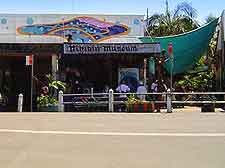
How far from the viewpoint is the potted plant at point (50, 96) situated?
2352 centimetres

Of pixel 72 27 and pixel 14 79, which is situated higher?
pixel 72 27

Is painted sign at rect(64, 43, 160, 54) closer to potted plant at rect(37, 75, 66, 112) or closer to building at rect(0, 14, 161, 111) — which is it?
building at rect(0, 14, 161, 111)

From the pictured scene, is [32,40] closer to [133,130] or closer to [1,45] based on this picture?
[1,45]

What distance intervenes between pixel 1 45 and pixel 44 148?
15444mm

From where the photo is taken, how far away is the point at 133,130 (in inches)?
547

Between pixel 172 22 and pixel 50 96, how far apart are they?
1763 cm

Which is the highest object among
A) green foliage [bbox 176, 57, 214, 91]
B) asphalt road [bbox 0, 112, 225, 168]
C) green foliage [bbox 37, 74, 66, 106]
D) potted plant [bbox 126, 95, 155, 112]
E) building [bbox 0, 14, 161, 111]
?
building [bbox 0, 14, 161, 111]

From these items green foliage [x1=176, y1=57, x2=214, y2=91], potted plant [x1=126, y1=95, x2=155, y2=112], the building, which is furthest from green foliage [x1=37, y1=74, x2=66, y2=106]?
green foliage [x1=176, y1=57, x2=214, y2=91]

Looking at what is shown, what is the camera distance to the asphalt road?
350 inches

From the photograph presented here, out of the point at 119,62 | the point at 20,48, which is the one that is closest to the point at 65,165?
the point at 20,48

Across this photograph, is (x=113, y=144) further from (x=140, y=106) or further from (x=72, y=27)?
(x=72, y=27)

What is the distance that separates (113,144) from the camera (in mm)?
11086

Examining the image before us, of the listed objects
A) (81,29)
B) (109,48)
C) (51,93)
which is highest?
(81,29)

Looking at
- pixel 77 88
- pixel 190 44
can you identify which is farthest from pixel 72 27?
pixel 190 44
